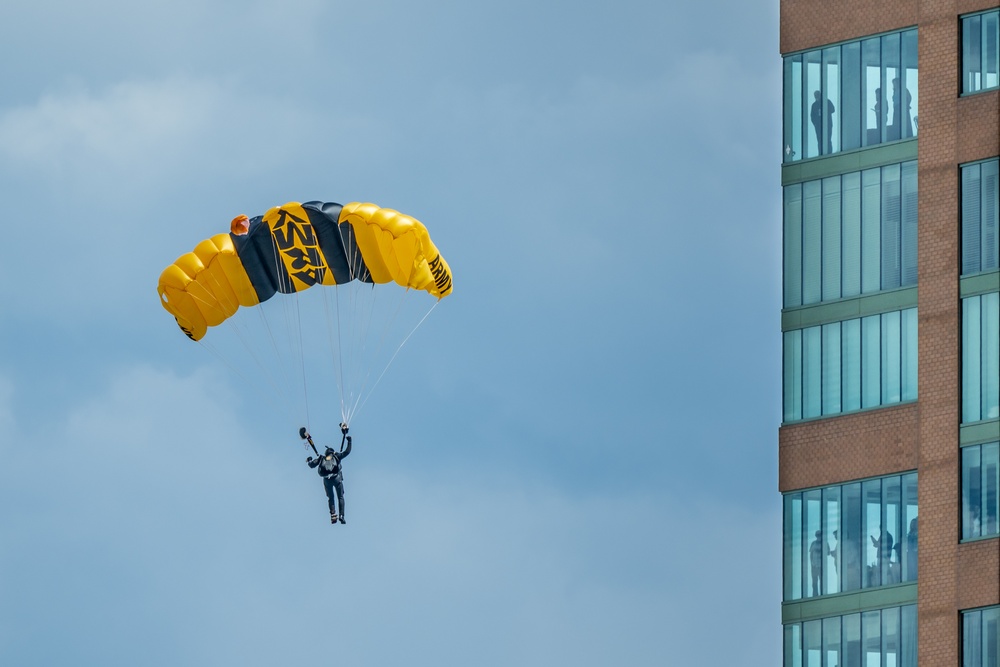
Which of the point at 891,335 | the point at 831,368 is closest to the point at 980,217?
the point at 891,335

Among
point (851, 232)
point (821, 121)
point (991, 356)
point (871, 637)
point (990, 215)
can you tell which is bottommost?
point (871, 637)

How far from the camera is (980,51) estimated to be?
2522 inches

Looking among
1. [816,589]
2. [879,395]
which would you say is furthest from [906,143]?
[816,589]

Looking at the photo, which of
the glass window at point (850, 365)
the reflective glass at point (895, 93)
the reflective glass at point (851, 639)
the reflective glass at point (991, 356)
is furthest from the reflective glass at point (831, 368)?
the reflective glass at point (851, 639)

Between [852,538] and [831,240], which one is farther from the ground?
[831,240]

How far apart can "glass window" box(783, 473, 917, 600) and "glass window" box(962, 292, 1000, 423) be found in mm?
2332

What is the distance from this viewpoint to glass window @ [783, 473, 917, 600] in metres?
63.1

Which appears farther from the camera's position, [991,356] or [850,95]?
[850,95]

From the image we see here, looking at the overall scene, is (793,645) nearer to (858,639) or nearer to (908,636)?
(858,639)

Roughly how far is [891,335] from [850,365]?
1.41 meters

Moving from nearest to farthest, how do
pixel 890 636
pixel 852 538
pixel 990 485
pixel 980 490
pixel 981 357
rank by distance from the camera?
pixel 990 485 < pixel 980 490 < pixel 981 357 < pixel 890 636 < pixel 852 538

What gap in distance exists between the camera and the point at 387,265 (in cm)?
6875

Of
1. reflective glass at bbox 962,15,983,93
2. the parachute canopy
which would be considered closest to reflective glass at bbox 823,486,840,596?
reflective glass at bbox 962,15,983,93

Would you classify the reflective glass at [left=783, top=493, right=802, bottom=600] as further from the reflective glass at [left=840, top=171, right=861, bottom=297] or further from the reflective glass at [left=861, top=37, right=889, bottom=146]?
the reflective glass at [left=861, top=37, right=889, bottom=146]
